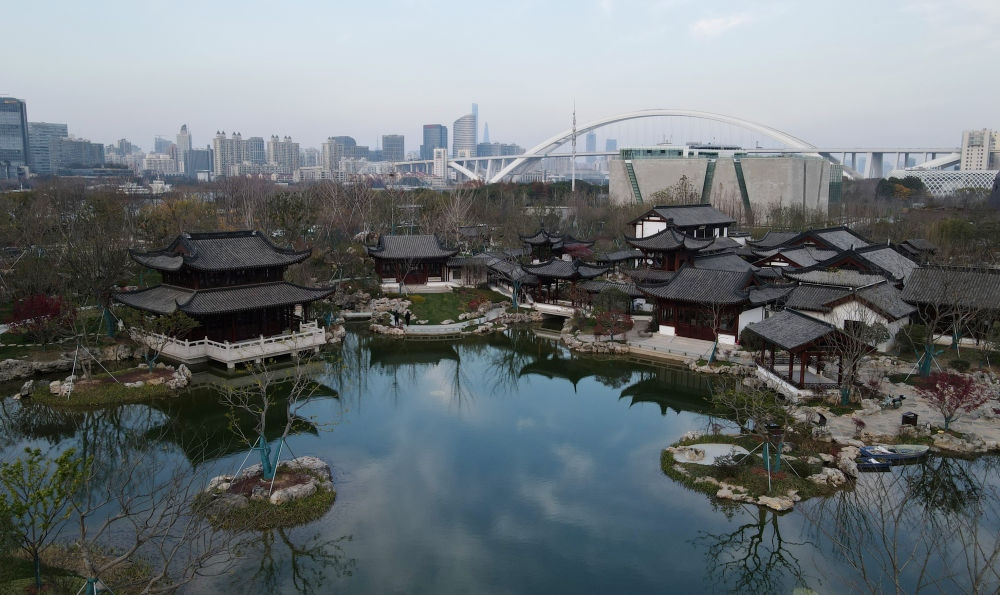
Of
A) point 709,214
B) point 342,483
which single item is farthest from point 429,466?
point 709,214

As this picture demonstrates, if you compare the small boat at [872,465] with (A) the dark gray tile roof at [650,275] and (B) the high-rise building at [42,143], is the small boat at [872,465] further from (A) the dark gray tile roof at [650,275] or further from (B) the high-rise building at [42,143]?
(B) the high-rise building at [42,143]

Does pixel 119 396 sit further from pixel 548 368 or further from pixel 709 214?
pixel 709 214

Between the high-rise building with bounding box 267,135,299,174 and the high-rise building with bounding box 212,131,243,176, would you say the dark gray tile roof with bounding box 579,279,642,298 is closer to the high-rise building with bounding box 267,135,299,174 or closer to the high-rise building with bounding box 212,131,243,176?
the high-rise building with bounding box 212,131,243,176

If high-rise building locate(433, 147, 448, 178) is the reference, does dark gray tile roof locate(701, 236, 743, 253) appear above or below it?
below

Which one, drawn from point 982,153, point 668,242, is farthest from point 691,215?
point 982,153

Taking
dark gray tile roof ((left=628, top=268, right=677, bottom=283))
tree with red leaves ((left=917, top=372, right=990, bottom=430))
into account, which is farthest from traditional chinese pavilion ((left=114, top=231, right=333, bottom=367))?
tree with red leaves ((left=917, top=372, right=990, bottom=430))

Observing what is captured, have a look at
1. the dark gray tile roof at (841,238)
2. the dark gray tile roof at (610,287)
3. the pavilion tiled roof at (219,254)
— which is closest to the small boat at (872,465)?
the dark gray tile roof at (610,287)
